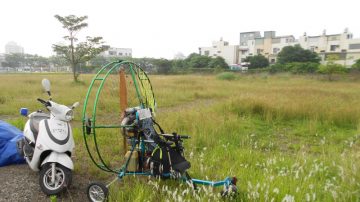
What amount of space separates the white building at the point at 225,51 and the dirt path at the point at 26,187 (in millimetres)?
63348

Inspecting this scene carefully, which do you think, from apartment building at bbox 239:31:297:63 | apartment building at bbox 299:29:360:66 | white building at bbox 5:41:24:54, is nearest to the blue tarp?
apartment building at bbox 299:29:360:66

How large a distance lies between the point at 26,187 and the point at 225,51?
6605 cm

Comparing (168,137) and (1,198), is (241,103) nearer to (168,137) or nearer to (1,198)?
(168,137)

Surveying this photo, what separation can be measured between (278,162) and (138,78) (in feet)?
8.50

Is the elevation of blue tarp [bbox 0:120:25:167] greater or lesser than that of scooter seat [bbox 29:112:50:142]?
lesser

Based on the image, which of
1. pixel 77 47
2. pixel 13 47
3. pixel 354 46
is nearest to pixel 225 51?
pixel 354 46

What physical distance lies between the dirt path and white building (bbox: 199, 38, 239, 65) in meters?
63.3

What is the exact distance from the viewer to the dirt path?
2939 millimetres

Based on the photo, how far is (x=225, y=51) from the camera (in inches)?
2598

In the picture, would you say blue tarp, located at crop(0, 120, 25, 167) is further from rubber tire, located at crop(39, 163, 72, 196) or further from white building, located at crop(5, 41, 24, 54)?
white building, located at crop(5, 41, 24, 54)

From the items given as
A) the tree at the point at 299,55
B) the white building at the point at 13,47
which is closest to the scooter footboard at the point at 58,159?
the tree at the point at 299,55

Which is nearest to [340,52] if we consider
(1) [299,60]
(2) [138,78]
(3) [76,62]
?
(1) [299,60]

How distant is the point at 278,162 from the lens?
392cm

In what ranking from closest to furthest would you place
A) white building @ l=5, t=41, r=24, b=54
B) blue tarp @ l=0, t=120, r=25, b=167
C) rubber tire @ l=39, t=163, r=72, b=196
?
rubber tire @ l=39, t=163, r=72, b=196 → blue tarp @ l=0, t=120, r=25, b=167 → white building @ l=5, t=41, r=24, b=54
